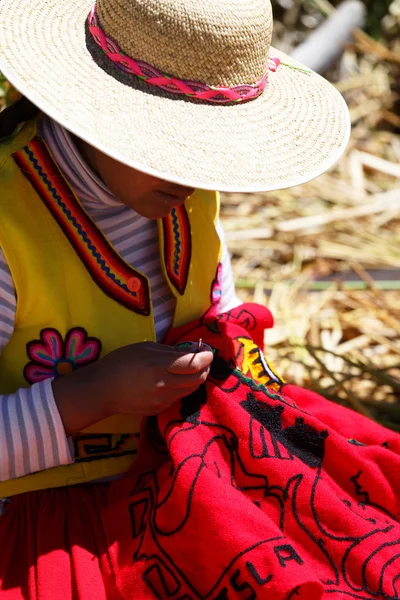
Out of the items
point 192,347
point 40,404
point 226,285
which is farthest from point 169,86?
point 226,285

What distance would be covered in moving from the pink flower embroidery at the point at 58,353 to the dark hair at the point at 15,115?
33cm

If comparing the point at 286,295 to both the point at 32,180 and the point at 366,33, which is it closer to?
the point at 32,180

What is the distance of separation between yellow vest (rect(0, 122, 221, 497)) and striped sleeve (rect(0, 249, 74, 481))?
1.1 inches

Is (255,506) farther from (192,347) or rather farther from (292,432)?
(192,347)

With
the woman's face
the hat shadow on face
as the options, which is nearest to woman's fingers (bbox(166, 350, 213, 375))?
the woman's face

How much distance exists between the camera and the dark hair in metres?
1.40

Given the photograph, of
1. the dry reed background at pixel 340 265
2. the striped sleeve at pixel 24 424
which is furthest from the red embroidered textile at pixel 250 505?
the dry reed background at pixel 340 265

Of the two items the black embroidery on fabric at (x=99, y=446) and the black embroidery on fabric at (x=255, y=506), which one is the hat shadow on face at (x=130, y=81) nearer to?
the black embroidery on fabric at (x=255, y=506)

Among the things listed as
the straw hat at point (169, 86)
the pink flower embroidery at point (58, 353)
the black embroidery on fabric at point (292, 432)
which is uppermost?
the straw hat at point (169, 86)

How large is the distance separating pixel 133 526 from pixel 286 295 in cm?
144

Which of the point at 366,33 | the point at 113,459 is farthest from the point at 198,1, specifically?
the point at 366,33

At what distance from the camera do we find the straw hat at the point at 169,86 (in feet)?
3.74

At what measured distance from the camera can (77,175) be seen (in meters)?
1.40

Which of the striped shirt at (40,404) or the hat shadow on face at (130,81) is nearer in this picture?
the hat shadow on face at (130,81)
